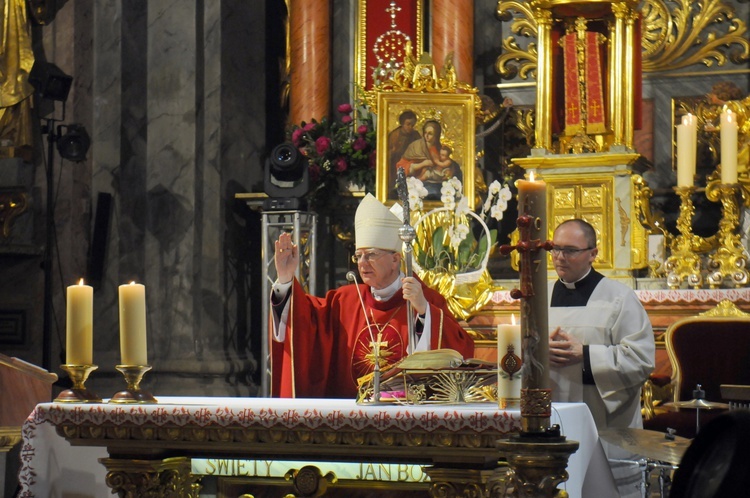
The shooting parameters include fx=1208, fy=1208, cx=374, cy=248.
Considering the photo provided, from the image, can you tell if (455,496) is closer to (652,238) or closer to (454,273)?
(454,273)

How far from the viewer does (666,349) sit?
7152 millimetres

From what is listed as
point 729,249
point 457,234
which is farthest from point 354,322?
point 729,249

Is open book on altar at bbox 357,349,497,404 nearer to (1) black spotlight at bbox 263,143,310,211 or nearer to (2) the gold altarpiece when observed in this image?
(2) the gold altarpiece

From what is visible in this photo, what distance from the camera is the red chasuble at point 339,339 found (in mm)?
4777

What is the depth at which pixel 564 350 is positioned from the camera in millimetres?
4836

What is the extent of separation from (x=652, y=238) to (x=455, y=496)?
5224 mm

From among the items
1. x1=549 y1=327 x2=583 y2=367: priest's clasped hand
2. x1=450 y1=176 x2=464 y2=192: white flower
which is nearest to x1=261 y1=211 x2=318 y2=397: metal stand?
x1=450 y1=176 x2=464 y2=192: white flower

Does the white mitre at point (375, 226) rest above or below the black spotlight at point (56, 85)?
below

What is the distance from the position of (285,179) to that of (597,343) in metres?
4.03

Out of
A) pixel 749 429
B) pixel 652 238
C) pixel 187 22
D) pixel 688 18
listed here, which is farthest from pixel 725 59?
pixel 749 429

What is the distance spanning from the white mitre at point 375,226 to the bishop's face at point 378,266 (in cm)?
5

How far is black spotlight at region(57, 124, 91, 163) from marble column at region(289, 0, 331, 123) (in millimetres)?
1690

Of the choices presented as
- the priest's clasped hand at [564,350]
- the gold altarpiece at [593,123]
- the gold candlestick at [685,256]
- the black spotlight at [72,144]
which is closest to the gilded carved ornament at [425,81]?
the gold altarpiece at [593,123]

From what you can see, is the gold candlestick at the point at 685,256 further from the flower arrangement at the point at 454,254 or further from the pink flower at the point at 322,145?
the pink flower at the point at 322,145
